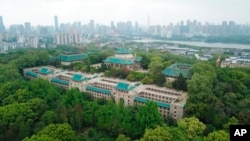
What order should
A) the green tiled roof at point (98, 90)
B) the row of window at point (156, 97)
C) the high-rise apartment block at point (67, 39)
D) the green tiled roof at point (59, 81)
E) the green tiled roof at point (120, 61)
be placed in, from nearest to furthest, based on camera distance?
the row of window at point (156, 97)
the green tiled roof at point (98, 90)
the green tiled roof at point (59, 81)
the green tiled roof at point (120, 61)
the high-rise apartment block at point (67, 39)

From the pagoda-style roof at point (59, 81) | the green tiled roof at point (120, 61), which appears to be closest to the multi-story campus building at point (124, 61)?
the green tiled roof at point (120, 61)

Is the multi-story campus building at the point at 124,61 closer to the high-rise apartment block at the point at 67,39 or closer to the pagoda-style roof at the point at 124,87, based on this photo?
the pagoda-style roof at the point at 124,87

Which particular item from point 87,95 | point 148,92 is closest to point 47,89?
point 87,95

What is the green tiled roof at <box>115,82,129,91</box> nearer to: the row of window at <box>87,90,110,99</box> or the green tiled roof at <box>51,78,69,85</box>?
the row of window at <box>87,90,110,99</box>

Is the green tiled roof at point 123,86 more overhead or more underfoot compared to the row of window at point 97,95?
more overhead

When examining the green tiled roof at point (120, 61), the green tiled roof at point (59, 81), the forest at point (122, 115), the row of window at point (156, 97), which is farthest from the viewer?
the green tiled roof at point (120, 61)

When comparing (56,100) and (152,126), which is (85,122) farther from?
(152,126)
